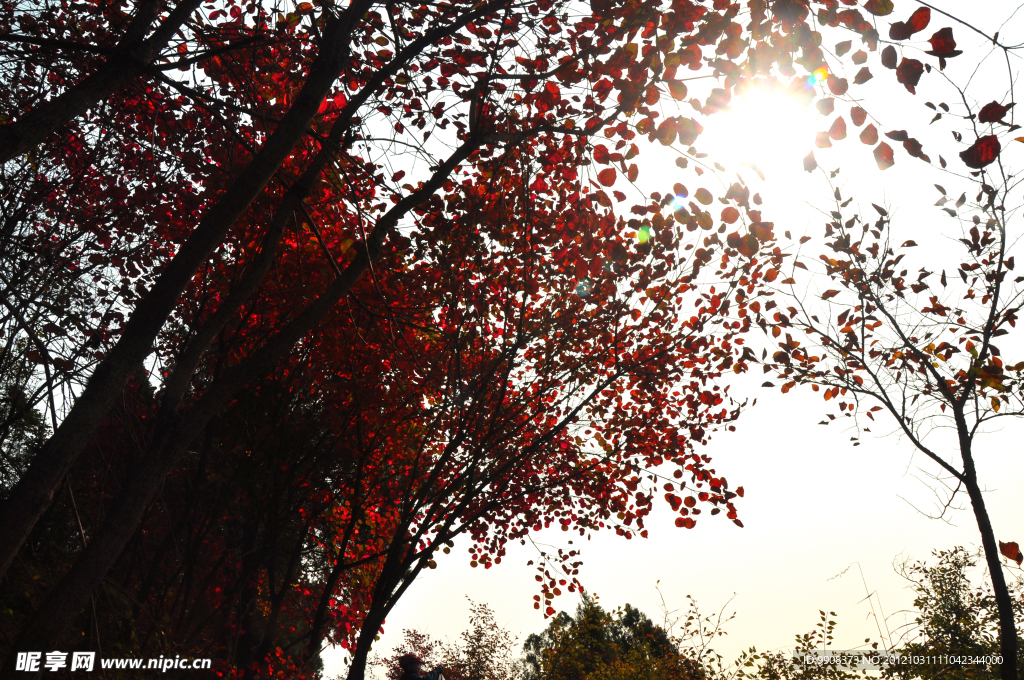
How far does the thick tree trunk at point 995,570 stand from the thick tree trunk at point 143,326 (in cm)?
905

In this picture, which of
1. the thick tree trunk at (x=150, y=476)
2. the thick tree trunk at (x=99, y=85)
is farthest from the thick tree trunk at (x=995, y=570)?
the thick tree trunk at (x=99, y=85)

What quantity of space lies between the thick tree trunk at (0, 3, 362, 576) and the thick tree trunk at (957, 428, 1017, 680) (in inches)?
356

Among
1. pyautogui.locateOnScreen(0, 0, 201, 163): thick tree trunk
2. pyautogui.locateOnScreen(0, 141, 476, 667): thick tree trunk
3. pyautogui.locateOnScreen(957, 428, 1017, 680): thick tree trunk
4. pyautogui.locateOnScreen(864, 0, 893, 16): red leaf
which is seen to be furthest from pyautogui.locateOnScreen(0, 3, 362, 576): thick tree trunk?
pyautogui.locateOnScreen(957, 428, 1017, 680): thick tree trunk

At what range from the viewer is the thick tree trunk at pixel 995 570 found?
7.25m

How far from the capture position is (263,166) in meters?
4.02

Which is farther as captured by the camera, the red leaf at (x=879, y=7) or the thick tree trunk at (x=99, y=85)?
the red leaf at (x=879, y=7)

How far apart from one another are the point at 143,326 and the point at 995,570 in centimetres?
943

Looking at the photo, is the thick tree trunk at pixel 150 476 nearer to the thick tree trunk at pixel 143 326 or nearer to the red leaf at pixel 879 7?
the thick tree trunk at pixel 143 326

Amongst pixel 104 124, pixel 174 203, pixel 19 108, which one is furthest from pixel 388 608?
pixel 174 203

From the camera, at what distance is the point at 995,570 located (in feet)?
25.1

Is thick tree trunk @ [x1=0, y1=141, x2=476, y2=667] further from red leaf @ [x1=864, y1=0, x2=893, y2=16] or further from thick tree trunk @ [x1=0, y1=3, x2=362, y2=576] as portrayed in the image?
red leaf @ [x1=864, y1=0, x2=893, y2=16]

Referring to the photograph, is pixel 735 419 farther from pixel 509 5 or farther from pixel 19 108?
pixel 19 108

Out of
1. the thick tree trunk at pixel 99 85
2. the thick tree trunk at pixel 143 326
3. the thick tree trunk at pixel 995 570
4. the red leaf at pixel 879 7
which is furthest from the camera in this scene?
the thick tree trunk at pixel 995 570

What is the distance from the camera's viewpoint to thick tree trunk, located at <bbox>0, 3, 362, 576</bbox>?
10.2ft
